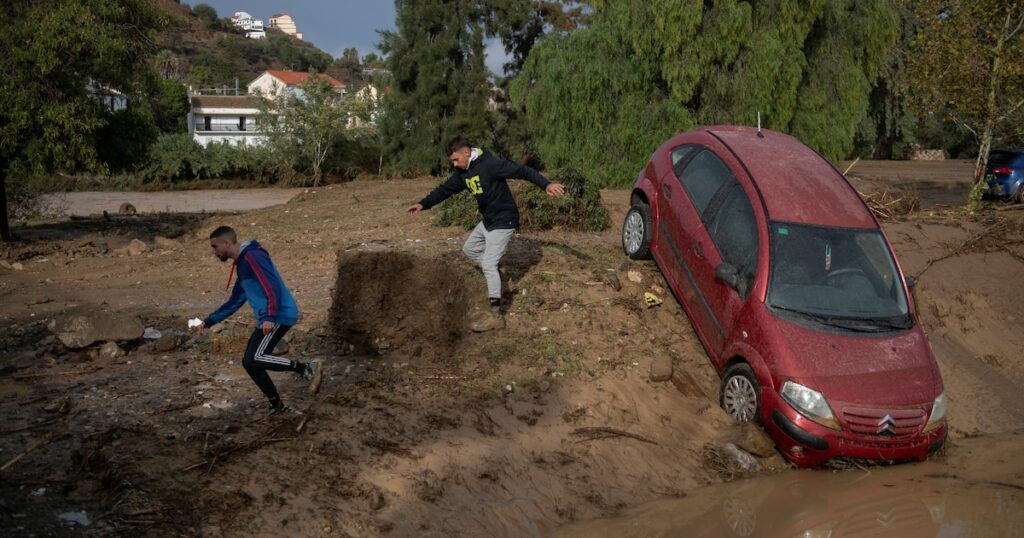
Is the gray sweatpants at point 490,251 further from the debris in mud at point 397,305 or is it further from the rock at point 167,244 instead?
the rock at point 167,244

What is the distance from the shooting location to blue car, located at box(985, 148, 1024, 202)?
19484 mm

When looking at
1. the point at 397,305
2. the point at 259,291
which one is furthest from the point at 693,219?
the point at 259,291

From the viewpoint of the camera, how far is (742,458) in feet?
23.4

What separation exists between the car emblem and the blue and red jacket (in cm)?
468

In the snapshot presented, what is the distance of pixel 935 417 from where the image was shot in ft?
22.9

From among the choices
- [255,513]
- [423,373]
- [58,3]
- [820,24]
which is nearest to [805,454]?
[423,373]

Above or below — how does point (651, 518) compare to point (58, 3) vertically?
below

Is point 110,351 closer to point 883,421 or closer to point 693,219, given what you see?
point 693,219

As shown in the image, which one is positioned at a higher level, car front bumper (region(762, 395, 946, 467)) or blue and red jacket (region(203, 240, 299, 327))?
blue and red jacket (region(203, 240, 299, 327))

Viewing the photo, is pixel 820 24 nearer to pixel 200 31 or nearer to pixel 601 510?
pixel 601 510

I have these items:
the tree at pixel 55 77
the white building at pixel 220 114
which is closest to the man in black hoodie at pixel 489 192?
the tree at pixel 55 77

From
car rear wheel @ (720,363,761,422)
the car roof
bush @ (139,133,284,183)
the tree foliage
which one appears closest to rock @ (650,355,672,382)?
car rear wheel @ (720,363,761,422)

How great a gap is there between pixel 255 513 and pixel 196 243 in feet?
35.7

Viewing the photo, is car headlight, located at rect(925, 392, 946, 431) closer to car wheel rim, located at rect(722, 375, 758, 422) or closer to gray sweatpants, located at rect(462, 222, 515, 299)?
car wheel rim, located at rect(722, 375, 758, 422)
